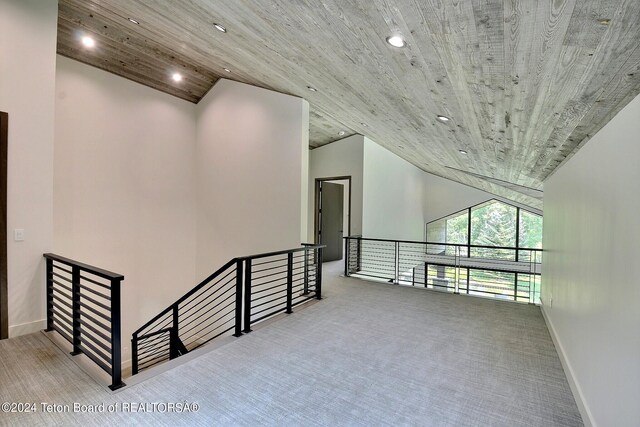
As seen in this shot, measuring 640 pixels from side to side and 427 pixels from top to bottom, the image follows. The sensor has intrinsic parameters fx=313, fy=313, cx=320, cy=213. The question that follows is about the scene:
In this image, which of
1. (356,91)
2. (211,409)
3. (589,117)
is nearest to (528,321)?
(589,117)

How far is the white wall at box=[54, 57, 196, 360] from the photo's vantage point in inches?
188

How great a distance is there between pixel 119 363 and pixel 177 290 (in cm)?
414

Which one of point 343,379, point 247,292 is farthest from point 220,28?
point 343,379

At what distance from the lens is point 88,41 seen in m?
4.44

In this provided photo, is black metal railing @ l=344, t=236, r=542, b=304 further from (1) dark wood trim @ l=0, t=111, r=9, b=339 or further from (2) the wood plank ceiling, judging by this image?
(1) dark wood trim @ l=0, t=111, r=9, b=339

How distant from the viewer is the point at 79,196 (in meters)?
4.90

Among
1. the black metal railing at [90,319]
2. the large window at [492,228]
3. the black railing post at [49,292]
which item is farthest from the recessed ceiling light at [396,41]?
the large window at [492,228]

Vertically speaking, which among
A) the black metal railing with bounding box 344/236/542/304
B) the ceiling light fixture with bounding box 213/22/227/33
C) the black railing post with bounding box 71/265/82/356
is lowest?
the black metal railing with bounding box 344/236/542/304

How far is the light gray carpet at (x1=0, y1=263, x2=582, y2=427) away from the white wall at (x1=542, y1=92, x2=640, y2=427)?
41 cm

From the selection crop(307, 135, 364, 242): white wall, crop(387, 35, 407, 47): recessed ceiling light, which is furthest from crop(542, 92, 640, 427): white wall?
crop(307, 135, 364, 242): white wall

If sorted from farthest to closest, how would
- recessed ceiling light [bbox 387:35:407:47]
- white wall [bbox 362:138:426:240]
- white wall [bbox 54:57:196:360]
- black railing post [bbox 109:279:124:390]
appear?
white wall [bbox 362:138:426:240]
white wall [bbox 54:57:196:360]
black railing post [bbox 109:279:124:390]
recessed ceiling light [bbox 387:35:407:47]

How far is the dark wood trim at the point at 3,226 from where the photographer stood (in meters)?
3.08

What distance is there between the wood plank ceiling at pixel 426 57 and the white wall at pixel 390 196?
8.52 ft

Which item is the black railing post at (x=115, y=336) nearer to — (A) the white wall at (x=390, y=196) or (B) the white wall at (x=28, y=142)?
(B) the white wall at (x=28, y=142)
